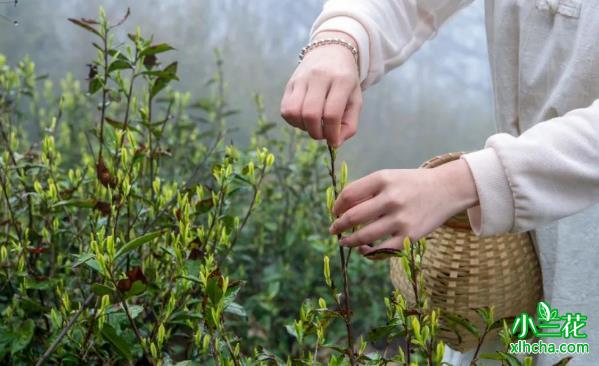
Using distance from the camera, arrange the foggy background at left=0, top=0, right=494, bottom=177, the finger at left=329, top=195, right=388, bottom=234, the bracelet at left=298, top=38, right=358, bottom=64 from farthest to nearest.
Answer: the foggy background at left=0, top=0, right=494, bottom=177
the bracelet at left=298, top=38, right=358, bottom=64
the finger at left=329, top=195, right=388, bottom=234

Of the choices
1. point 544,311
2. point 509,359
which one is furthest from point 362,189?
point 544,311

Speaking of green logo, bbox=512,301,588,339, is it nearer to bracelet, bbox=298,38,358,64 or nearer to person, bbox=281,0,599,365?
person, bbox=281,0,599,365

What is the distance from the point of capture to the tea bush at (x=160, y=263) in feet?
3.37

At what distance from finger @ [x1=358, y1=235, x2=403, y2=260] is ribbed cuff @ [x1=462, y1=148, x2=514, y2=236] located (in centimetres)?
11

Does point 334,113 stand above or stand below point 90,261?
above

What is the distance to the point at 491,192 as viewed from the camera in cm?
95

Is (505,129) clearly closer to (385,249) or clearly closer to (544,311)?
(544,311)

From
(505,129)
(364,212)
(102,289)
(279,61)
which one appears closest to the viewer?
(364,212)

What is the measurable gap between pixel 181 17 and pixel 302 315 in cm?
227

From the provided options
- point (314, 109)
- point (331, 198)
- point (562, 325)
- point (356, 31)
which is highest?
point (356, 31)

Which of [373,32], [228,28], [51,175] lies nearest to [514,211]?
A: [373,32]

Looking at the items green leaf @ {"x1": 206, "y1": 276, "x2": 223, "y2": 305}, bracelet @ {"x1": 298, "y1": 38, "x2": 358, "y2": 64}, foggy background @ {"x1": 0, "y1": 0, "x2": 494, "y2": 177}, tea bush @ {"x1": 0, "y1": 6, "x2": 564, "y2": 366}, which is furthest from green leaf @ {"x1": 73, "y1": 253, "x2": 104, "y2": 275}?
foggy background @ {"x1": 0, "y1": 0, "x2": 494, "y2": 177}

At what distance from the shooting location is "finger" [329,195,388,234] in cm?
89

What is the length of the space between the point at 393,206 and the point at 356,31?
1.27 feet
